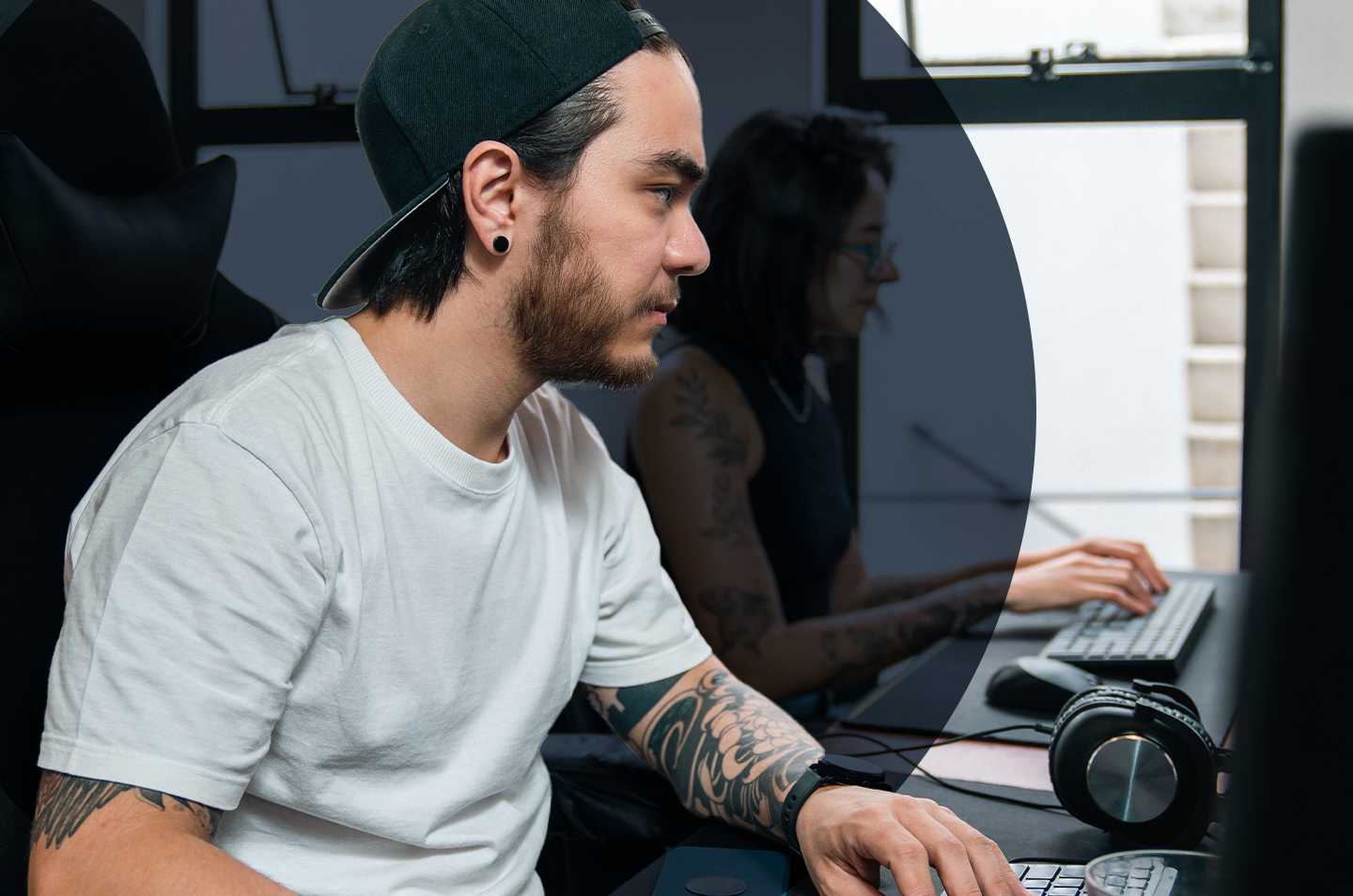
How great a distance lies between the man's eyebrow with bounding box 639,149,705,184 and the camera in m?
0.97

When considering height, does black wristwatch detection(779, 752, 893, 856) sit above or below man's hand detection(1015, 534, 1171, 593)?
above

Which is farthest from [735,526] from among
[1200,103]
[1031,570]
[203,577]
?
[1200,103]

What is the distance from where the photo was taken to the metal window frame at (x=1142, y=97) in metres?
2.42

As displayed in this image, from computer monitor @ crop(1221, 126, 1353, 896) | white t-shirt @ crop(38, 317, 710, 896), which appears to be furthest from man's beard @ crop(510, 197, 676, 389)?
computer monitor @ crop(1221, 126, 1353, 896)

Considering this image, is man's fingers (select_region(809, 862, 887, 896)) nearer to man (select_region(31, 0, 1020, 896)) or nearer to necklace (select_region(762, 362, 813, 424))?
man (select_region(31, 0, 1020, 896))

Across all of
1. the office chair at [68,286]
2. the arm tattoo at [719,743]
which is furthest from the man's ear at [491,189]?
the arm tattoo at [719,743]

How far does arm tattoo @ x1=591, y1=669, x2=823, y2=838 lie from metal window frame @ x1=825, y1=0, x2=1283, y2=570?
5.43 feet

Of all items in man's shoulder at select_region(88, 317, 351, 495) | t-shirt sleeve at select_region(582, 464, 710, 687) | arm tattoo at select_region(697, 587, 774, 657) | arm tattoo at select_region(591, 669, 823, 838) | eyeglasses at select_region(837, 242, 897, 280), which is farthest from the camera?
eyeglasses at select_region(837, 242, 897, 280)

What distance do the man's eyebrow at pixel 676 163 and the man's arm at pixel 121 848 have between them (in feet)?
1.91

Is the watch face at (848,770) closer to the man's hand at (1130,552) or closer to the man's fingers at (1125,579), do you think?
the man's fingers at (1125,579)

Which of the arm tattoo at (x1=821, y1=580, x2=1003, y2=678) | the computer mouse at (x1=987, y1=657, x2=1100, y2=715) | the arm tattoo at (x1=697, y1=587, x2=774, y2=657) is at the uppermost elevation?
the computer mouse at (x1=987, y1=657, x2=1100, y2=715)

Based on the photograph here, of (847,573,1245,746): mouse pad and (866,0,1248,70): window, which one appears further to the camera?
(866,0,1248,70): window

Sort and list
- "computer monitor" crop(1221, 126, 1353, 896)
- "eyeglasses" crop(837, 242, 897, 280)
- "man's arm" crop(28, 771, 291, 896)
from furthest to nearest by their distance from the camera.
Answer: "eyeglasses" crop(837, 242, 897, 280) < "man's arm" crop(28, 771, 291, 896) < "computer monitor" crop(1221, 126, 1353, 896)

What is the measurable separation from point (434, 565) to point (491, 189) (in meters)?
0.31
